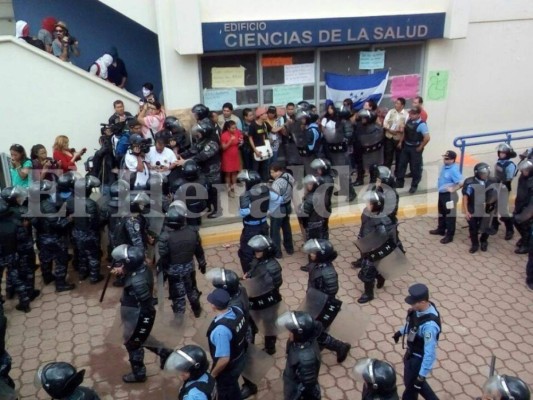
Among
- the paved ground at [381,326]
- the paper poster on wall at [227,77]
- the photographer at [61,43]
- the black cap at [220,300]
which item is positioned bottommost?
the paved ground at [381,326]

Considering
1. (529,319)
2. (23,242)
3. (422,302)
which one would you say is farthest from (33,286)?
(529,319)

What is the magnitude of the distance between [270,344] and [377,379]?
7.32 ft

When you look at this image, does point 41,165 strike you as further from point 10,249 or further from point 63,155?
point 10,249

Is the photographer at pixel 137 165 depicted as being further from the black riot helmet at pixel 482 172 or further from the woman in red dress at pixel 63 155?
the black riot helmet at pixel 482 172

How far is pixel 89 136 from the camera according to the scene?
10102 mm

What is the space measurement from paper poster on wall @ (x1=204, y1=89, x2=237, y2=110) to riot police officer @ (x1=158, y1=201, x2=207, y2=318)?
3.95m

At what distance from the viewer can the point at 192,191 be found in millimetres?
7789

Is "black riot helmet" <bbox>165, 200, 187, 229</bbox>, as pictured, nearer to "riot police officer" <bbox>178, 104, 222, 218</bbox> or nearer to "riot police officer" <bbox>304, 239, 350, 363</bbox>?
"riot police officer" <bbox>304, 239, 350, 363</bbox>

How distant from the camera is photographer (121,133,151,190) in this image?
8.07 m

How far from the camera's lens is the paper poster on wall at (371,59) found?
35.8ft

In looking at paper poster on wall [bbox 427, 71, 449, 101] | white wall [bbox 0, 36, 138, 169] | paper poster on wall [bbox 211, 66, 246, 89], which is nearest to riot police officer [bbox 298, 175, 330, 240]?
paper poster on wall [bbox 211, 66, 246, 89]

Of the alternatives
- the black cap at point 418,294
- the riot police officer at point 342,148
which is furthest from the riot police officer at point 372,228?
the riot police officer at point 342,148

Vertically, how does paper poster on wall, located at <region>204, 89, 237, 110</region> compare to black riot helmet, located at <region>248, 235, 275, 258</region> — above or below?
above

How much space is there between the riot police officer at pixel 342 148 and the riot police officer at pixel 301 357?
16.1 feet
